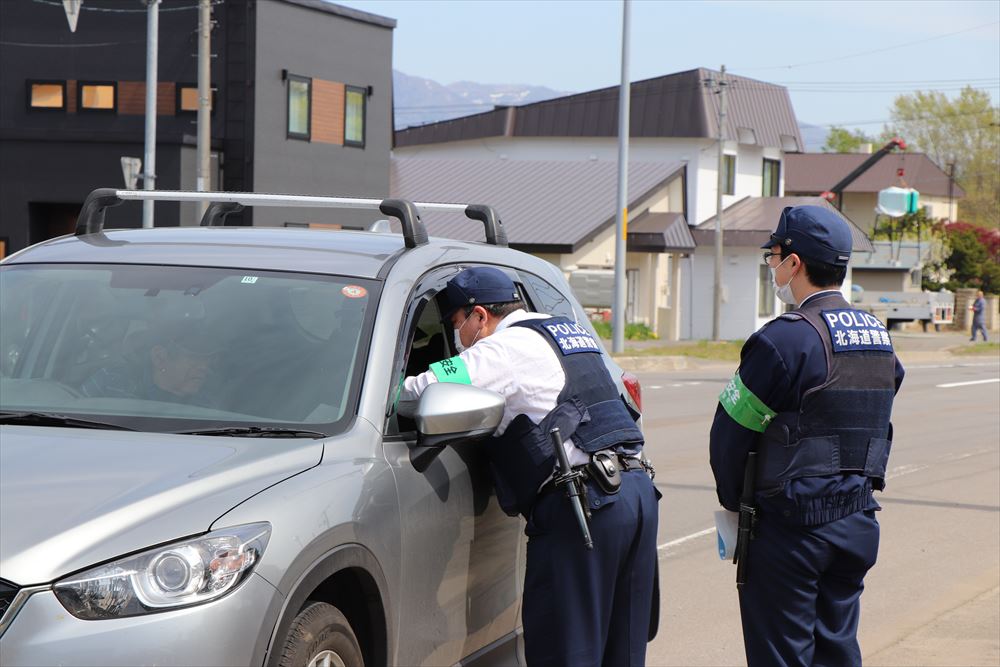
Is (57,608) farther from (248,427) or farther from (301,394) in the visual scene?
(301,394)

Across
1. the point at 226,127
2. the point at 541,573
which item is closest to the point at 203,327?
the point at 541,573

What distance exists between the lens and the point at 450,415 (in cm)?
397

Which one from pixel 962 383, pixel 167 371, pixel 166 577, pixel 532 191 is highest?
pixel 532 191

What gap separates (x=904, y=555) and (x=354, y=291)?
19.0ft

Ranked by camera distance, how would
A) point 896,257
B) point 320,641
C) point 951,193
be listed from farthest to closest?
1. point 951,193
2. point 896,257
3. point 320,641

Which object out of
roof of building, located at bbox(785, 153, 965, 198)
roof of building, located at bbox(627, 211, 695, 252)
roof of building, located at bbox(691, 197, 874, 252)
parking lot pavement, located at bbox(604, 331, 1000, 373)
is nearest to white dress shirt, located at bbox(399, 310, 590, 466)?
parking lot pavement, located at bbox(604, 331, 1000, 373)

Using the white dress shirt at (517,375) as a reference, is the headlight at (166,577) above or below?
below

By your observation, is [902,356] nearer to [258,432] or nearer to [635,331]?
[635,331]

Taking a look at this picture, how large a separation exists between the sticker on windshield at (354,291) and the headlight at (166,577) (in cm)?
131

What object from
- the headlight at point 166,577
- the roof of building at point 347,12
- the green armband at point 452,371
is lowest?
the headlight at point 166,577

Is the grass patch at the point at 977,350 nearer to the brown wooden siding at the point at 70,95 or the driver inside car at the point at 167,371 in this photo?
the brown wooden siding at the point at 70,95

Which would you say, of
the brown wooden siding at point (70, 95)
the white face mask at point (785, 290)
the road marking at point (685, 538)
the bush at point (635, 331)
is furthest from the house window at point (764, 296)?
the white face mask at point (785, 290)

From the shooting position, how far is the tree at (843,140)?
12294 centimetres

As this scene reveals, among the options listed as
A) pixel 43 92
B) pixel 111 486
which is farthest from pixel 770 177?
pixel 111 486
